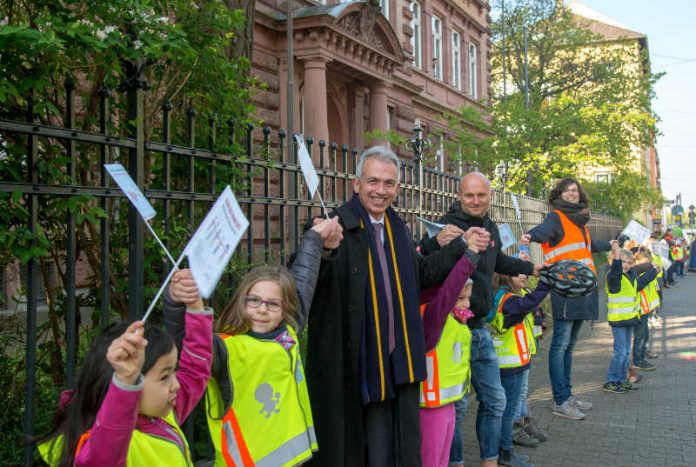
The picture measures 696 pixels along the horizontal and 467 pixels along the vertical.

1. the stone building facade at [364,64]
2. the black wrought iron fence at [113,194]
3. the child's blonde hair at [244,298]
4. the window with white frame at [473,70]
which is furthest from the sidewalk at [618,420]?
the window with white frame at [473,70]

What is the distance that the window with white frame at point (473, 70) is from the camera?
28.4 meters

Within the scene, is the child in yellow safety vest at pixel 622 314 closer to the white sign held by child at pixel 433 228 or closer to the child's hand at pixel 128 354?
the white sign held by child at pixel 433 228

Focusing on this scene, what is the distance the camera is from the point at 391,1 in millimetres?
20953

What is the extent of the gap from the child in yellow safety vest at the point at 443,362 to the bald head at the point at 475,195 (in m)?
0.69

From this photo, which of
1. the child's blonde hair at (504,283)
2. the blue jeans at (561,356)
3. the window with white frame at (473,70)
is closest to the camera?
the child's blonde hair at (504,283)

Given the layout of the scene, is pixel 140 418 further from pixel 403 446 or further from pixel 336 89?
pixel 336 89

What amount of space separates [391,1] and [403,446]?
19128mm

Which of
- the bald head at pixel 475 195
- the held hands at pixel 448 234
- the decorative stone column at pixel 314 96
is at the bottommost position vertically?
the held hands at pixel 448 234

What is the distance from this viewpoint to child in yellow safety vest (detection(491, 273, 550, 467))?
196 inches

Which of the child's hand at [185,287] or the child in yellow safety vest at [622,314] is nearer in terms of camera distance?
the child's hand at [185,287]

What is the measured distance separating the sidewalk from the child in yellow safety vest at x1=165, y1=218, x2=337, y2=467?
2.64 m

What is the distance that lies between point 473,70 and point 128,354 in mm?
28313

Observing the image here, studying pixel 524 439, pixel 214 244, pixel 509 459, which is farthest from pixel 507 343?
pixel 214 244

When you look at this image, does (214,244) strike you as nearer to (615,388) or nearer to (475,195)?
(475,195)
